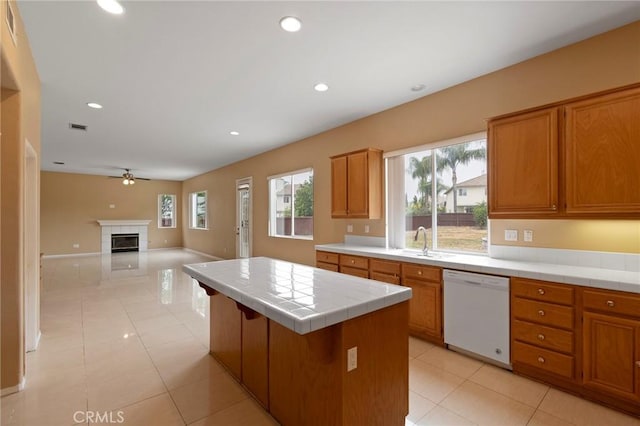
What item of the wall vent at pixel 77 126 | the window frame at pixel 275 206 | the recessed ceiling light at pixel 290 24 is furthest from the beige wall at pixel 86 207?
the recessed ceiling light at pixel 290 24

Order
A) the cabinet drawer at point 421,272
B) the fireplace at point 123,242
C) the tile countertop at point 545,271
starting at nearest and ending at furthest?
the tile countertop at point 545,271 < the cabinet drawer at point 421,272 < the fireplace at point 123,242

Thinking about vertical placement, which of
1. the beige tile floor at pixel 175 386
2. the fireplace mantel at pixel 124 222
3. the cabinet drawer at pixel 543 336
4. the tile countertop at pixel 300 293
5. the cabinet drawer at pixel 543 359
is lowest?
the beige tile floor at pixel 175 386

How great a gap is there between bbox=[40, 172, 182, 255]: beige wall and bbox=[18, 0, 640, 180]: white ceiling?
6.54 m

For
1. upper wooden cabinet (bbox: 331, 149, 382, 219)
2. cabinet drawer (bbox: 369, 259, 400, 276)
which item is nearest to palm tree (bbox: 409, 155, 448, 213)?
upper wooden cabinet (bbox: 331, 149, 382, 219)

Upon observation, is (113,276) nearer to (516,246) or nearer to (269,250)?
(269,250)

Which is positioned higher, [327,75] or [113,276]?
[327,75]

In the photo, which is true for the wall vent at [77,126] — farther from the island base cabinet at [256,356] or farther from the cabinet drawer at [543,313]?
the cabinet drawer at [543,313]

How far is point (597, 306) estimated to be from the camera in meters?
2.00

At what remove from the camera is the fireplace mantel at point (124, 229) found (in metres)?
10.1

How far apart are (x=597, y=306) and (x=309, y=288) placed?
2.01 m

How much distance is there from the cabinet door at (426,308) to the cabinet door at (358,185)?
3.91 ft

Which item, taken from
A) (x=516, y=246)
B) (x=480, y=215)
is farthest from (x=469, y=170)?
(x=516, y=246)

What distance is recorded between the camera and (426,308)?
2994mm

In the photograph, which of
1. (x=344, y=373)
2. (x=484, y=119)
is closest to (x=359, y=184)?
(x=484, y=119)
